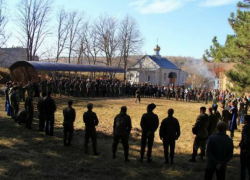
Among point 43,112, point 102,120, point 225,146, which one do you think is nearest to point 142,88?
point 102,120

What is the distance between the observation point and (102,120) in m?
14.5

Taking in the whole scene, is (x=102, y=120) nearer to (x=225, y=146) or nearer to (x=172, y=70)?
(x=225, y=146)

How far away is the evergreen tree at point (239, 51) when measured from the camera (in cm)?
Result: 1209

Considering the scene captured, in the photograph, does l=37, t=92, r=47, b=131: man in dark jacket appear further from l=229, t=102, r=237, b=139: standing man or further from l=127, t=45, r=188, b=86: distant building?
l=127, t=45, r=188, b=86: distant building

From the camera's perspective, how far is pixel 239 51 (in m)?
12.5

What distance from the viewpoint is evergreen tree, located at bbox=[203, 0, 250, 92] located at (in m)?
12.1

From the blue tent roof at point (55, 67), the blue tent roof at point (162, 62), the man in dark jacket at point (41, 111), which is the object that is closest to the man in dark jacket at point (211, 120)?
the man in dark jacket at point (41, 111)

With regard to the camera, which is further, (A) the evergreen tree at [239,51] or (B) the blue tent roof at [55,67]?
(B) the blue tent roof at [55,67]

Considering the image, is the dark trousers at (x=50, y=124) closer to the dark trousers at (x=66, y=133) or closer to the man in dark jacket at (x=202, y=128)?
the dark trousers at (x=66, y=133)

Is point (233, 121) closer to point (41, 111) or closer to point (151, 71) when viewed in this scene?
point (41, 111)

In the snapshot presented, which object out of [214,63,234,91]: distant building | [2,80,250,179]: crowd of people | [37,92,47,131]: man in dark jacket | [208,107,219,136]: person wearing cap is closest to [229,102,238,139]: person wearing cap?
[2,80,250,179]: crowd of people

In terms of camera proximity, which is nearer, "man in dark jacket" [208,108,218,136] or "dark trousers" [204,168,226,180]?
"dark trousers" [204,168,226,180]

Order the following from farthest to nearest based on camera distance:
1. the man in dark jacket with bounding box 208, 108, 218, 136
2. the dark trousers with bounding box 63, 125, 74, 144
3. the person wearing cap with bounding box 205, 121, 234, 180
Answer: the dark trousers with bounding box 63, 125, 74, 144 < the man in dark jacket with bounding box 208, 108, 218, 136 < the person wearing cap with bounding box 205, 121, 234, 180

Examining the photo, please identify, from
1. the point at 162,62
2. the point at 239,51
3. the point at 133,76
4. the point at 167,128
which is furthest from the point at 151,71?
the point at 167,128
